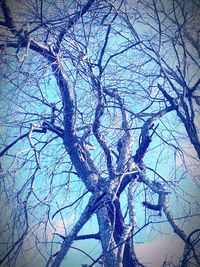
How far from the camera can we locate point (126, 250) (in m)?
3.69

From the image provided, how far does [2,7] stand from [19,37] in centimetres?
76

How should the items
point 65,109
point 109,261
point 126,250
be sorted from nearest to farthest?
point 109,261, point 126,250, point 65,109

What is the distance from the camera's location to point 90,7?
140 inches

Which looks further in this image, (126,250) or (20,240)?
(126,250)

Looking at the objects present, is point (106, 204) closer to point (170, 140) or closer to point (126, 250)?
point (126, 250)

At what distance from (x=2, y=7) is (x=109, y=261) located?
3.17 meters

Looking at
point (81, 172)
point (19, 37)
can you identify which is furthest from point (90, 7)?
point (81, 172)

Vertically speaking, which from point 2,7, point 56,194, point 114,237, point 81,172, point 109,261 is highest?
point 2,7

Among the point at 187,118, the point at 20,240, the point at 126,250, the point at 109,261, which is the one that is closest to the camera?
the point at 20,240

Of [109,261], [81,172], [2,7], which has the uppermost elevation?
[2,7]

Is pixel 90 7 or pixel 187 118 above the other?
pixel 90 7

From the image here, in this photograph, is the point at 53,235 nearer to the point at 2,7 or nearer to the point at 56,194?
the point at 56,194

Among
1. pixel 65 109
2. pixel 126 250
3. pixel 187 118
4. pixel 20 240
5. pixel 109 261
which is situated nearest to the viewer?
pixel 20 240

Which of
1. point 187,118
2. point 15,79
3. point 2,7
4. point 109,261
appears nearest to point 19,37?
point 15,79
